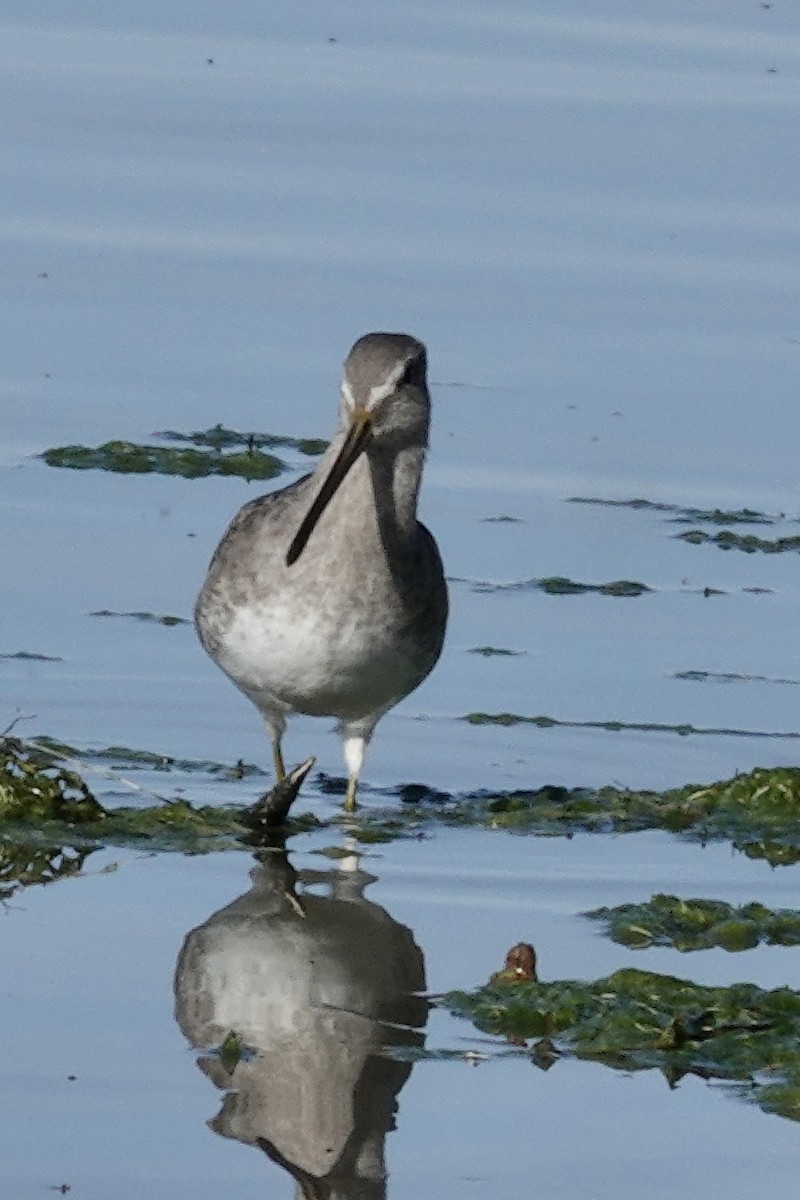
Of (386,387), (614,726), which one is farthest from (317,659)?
(614,726)

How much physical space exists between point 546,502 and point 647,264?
2.64 metres

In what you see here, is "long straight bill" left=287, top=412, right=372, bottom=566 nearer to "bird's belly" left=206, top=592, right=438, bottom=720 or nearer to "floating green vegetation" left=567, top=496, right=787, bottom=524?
"bird's belly" left=206, top=592, right=438, bottom=720

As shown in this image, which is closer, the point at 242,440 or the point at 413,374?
the point at 413,374

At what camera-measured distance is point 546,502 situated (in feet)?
39.9

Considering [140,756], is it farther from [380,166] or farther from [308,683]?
[380,166]

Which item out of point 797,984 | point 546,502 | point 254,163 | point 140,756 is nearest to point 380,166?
point 254,163

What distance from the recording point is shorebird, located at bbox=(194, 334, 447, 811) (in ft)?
29.7

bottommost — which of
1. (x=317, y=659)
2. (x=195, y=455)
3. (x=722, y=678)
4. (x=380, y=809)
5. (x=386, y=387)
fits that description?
(x=380, y=809)

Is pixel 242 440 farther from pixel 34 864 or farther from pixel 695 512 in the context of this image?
pixel 34 864

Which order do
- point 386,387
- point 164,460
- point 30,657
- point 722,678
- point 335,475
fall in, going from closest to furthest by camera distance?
point 335,475 < point 386,387 < point 30,657 < point 722,678 < point 164,460

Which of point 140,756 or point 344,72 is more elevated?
point 344,72

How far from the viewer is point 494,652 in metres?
10.6

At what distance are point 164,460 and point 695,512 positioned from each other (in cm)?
190

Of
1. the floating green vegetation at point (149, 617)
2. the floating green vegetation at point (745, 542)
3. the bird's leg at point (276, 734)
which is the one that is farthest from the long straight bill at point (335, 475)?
the floating green vegetation at point (745, 542)
